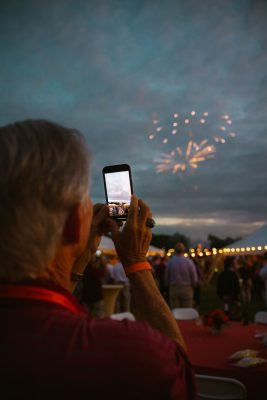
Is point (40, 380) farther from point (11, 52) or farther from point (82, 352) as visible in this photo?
point (11, 52)

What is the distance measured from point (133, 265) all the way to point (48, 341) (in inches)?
20.8

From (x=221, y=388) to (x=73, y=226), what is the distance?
261 cm

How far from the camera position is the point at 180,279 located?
365 inches

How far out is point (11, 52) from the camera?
13.2m

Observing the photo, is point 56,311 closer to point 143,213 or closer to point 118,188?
point 143,213

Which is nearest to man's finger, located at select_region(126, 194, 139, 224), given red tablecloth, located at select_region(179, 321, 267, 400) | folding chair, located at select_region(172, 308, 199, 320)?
red tablecloth, located at select_region(179, 321, 267, 400)

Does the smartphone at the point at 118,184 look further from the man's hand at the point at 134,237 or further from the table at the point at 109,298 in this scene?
the table at the point at 109,298

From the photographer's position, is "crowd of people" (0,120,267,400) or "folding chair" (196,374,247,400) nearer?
"crowd of people" (0,120,267,400)

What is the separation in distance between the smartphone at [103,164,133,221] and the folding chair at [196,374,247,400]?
2054 mm

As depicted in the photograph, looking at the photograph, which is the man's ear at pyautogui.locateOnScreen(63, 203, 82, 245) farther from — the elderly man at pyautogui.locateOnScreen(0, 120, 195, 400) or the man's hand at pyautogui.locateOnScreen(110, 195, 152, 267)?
the man's hand at pyautogui.locateOnScreen(110, 195, 152, 267)

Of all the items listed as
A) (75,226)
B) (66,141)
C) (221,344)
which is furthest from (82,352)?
(221,344)

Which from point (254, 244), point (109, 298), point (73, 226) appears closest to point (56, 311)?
point (73, 226)

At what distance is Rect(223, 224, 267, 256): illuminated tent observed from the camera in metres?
11.9

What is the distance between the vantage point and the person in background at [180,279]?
9289mm
